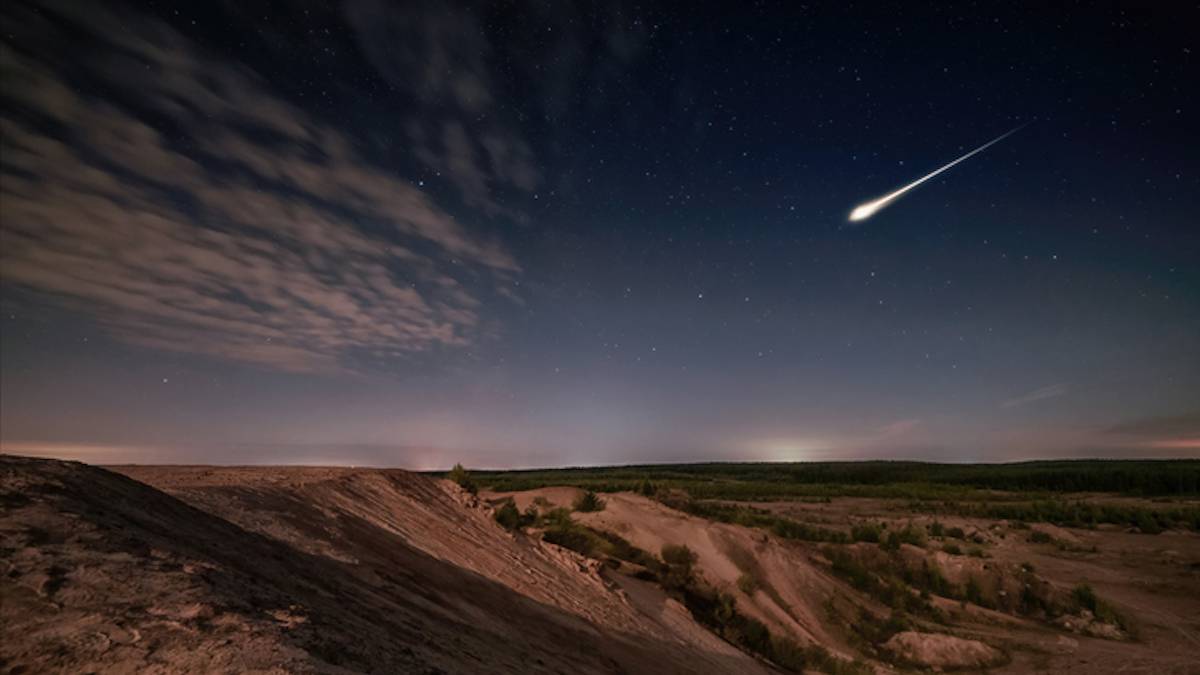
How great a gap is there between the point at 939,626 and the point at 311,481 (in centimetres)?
Answer: 1789

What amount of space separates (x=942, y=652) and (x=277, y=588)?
626 inches

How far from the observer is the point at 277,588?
3891mm

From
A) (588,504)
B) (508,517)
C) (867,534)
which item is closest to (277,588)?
(508,517)

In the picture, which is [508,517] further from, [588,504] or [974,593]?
[974,593]

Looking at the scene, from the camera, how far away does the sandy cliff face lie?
2508 millimetres

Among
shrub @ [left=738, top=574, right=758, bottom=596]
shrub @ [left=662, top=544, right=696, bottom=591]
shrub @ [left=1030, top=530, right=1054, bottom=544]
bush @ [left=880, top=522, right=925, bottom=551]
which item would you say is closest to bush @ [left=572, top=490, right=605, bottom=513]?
shrub @ [left=662, top=544, right=696, bottom=591]

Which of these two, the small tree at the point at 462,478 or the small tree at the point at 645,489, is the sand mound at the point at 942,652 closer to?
the small tree at the point at 462,478

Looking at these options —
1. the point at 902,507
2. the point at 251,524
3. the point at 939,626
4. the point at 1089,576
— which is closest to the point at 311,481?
the point at 251,524

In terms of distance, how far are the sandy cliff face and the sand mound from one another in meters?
6.42

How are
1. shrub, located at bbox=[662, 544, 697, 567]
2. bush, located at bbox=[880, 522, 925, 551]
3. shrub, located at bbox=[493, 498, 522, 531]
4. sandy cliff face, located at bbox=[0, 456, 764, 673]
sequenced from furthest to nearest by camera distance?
1. bush, located at bbox=[880, 522, 925, 551]
2. shrub, located at bbox=[662, 544, 697, 567]
3. shrub, located at bbox=[493, 498, 522, 531]
4. sandy cliff face, located at bbox=[0, 456, 764, 673]

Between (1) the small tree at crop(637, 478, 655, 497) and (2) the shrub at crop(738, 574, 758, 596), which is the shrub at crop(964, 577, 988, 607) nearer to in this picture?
(2) the shrub at crop(738, 574, 758, 596)

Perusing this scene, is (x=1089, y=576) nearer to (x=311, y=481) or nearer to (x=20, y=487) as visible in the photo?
(x=311, y=481)

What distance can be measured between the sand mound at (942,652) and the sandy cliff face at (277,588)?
6416 millimetres

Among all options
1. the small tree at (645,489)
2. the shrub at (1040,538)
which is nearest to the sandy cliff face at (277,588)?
the small tree at (645,489)
